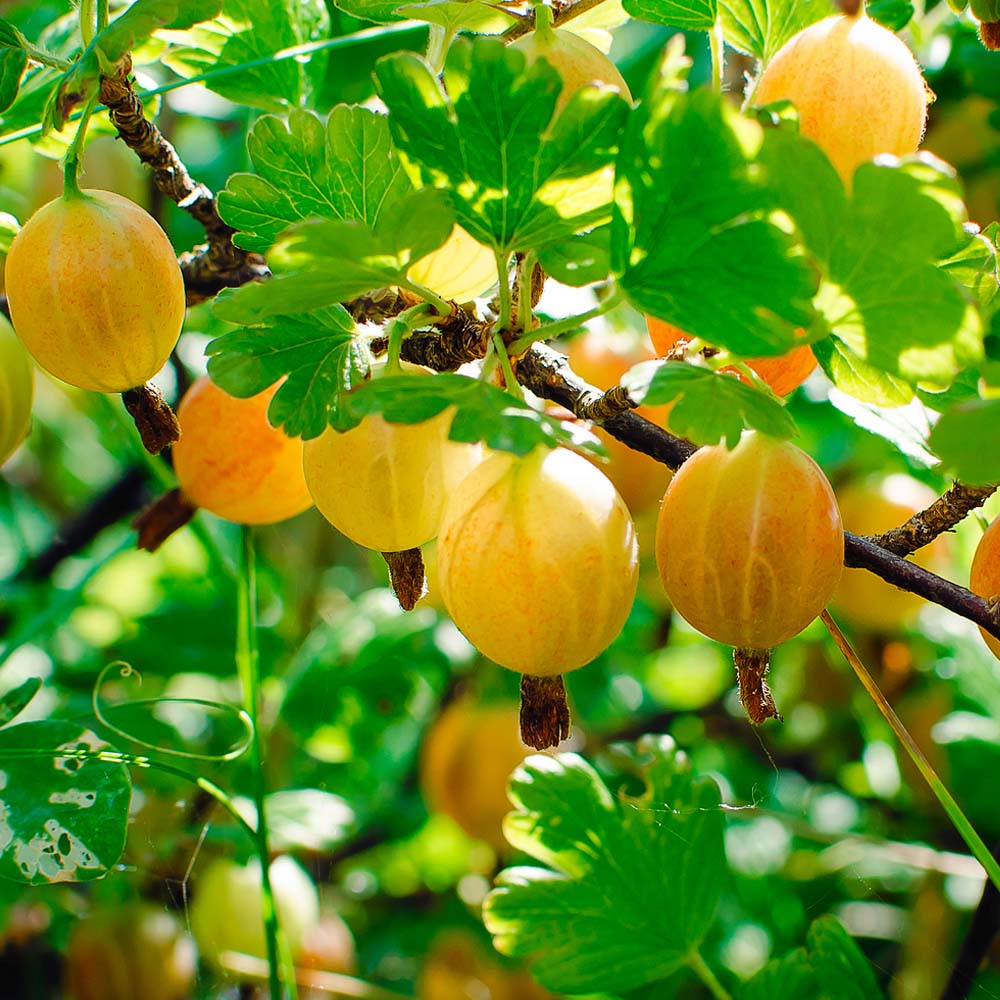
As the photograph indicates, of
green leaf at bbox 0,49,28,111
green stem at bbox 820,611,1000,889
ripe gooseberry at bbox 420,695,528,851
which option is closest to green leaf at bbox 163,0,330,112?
green leaf at bbox 0,49,28,111

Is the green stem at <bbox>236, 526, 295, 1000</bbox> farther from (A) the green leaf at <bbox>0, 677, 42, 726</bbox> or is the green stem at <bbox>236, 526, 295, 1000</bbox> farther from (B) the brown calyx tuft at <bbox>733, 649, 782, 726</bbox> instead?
(B) the brown calyx tuft at <bbox>733, 649, 782, 726</bbox>

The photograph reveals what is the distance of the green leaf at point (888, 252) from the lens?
37cm

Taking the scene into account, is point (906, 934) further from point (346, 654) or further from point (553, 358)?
point (553, 358)

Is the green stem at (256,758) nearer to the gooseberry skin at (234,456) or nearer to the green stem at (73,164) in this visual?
the gooseberry skin at (234,456)

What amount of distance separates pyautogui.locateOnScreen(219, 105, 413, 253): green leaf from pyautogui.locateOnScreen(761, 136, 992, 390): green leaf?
7.3 inches

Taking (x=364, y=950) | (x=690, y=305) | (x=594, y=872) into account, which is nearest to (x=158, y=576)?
(x=364, y=950)

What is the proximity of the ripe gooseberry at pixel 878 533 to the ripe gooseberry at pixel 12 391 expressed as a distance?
754mm

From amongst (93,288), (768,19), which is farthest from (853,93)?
(93,288)

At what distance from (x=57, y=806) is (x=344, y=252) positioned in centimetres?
40

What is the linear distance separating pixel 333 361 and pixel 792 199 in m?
0.23

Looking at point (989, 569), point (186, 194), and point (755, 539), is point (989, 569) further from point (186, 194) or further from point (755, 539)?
point (186, 194)

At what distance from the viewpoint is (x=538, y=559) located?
1.47 ft

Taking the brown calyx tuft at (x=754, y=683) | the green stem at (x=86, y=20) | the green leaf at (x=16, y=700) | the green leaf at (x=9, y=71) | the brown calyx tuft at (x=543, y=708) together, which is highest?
the green stem at (x=86, y=20)

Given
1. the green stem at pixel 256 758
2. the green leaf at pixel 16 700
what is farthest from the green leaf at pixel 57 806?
the green stem at pixel 256 758
